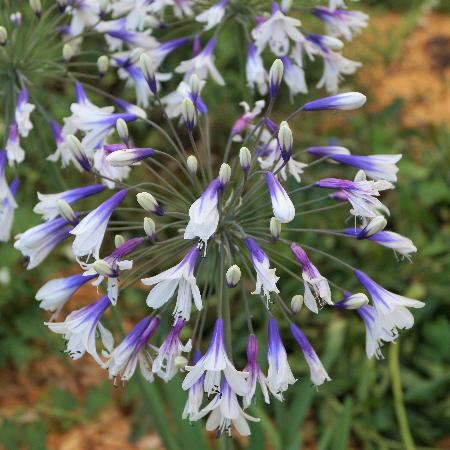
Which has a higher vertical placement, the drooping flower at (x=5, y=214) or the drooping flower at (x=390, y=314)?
the drooping flower at (x=5, y=214)

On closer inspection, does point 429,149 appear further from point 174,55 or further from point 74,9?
point 74,9

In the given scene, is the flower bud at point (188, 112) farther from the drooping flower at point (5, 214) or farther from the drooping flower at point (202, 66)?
the drooping flower at point (5, 214)

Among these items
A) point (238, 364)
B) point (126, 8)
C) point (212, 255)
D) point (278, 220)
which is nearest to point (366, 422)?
point (238, 364)

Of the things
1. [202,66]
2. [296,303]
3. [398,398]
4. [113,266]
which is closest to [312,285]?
[296,303]

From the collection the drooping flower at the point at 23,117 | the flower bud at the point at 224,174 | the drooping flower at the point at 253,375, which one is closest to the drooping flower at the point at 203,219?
the flower bud at the point at 224,174

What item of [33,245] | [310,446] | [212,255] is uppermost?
[33,245]

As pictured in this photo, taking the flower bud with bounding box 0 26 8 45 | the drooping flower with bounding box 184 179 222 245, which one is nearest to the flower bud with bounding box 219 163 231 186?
the drooping flower with bounding box 184 179 222 245
